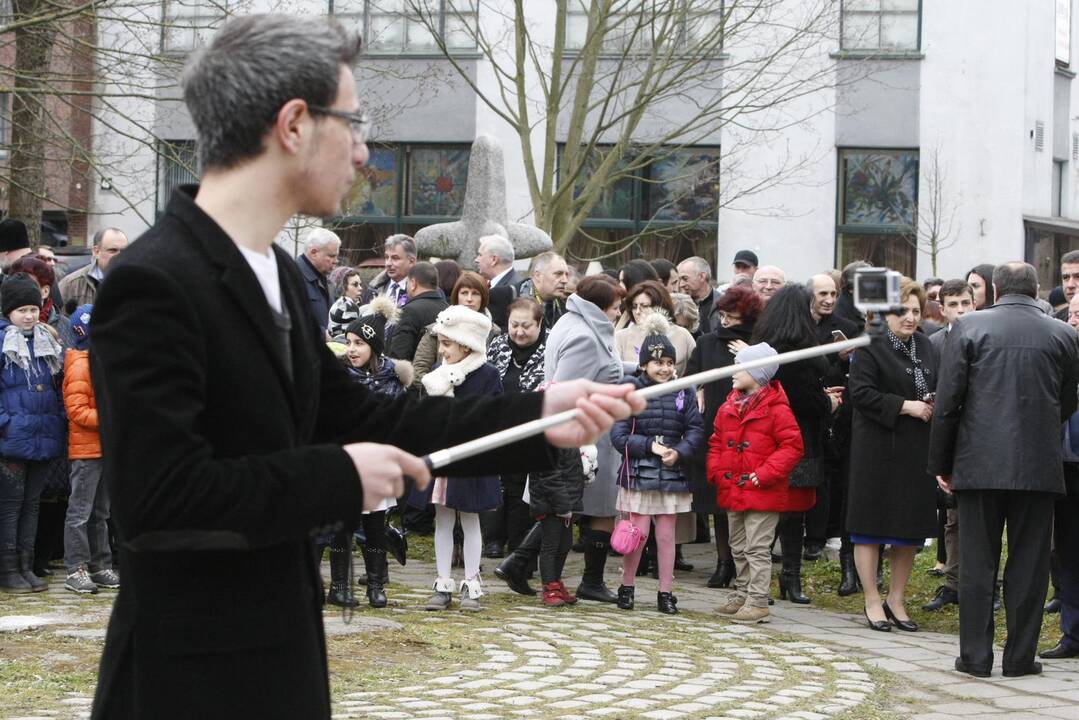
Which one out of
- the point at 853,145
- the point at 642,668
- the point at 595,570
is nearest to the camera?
the point at 642,668

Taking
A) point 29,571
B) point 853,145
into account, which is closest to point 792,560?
point 29,571

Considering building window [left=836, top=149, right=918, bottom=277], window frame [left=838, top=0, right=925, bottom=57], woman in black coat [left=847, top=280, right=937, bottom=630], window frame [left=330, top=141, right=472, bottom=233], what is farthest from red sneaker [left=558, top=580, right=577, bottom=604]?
window frame [left=330, top=141, right=472, bottom=233]

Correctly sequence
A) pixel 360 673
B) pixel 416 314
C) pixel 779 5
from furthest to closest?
pixel 779 5 < pixel 416 314 < pixel 360 673

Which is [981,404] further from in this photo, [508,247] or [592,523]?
[508,247]

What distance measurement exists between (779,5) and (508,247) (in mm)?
15093

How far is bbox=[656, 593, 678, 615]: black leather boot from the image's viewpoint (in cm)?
1048

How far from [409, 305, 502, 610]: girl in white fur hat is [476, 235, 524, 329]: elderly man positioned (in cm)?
270

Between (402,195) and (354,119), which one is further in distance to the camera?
(402,195)

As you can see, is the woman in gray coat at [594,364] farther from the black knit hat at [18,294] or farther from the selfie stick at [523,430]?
the selfie stick at [523,430]

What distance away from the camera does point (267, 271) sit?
3.18 meters

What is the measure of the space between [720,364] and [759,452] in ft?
4.75

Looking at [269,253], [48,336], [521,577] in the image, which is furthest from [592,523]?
[269,253]

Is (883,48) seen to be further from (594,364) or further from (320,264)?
(594,364)

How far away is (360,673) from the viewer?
8.01m
